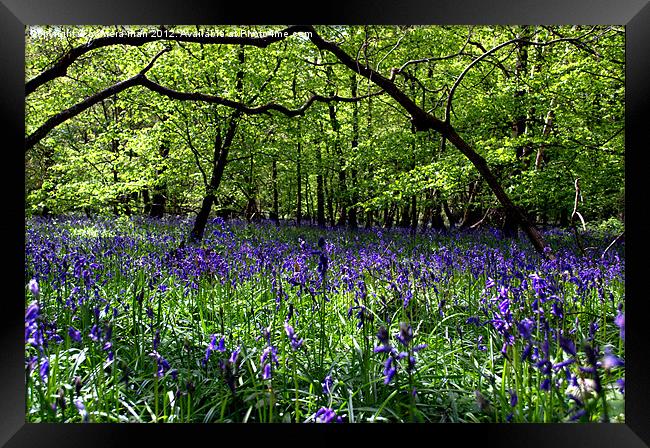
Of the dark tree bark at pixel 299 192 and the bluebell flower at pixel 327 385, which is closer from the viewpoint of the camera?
the bluebell flower at pixel 327 385

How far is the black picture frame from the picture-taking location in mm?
2049

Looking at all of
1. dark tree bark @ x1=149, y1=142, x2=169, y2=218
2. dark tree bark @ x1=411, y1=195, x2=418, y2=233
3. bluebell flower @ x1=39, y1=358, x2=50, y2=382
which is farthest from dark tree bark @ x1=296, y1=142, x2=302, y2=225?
bluebell flower @ x1=39, y1=358, x2=50, y2=382

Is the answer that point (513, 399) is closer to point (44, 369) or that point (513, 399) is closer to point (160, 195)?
point (44, 369)

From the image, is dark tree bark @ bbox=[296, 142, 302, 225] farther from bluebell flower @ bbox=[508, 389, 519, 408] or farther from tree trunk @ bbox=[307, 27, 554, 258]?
bluebell flower @ bbox=[508, 389, 519, 408]

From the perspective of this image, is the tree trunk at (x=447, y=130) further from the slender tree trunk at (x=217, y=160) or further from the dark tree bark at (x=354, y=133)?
the slender tree trunk at (x=217, y=160)

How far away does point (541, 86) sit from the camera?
529cm

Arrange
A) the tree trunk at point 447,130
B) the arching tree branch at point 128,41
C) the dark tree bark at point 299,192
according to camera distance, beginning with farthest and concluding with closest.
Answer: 1. the dark tree bark at point 299,192
2. the tree trunk at point 447,130
3. the arching tree branch at point 128,41

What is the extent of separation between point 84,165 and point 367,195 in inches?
142
